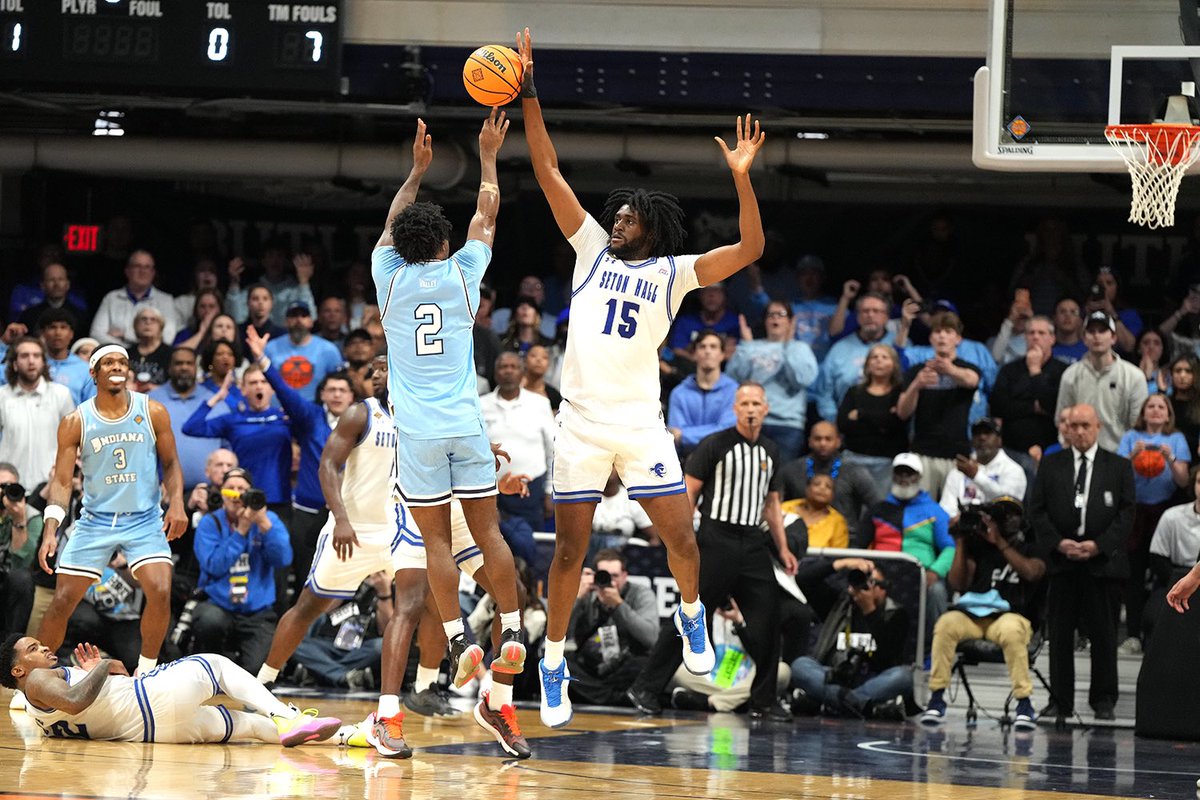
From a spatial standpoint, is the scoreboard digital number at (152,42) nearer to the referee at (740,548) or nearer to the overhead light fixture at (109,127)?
the overhead light fixture at (109,127)

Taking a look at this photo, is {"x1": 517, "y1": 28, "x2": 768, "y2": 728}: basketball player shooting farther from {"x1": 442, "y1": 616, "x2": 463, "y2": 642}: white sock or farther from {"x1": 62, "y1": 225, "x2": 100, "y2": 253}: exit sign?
{"x1": 62, "y1": 225, "x2": 100, "y2": 253}: exit sign

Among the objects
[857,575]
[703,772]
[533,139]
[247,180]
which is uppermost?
[247,180]

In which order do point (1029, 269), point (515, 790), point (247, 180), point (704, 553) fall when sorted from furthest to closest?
point (247, 180) < point (1029, 269) < point (704, 553) < point (515, 790)

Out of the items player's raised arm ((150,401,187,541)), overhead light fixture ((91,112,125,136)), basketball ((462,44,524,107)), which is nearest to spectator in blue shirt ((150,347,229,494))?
player's raised arm ((150,401,187,541))

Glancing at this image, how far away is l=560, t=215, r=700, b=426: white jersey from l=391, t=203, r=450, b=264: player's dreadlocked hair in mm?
797

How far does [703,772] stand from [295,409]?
19.6 ft

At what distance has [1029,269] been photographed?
17.1 m

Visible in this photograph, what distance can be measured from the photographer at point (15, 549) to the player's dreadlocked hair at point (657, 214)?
20.8 feet

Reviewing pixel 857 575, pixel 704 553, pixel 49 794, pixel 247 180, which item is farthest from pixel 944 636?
pixel 247 180

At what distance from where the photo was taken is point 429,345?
28.9ft

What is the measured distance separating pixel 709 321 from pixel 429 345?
7936 mm

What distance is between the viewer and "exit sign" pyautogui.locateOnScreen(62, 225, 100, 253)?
18.2 m

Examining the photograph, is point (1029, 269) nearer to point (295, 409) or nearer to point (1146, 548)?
point (1146, 548)

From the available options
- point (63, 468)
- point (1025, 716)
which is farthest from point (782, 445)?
point (63, 468)
